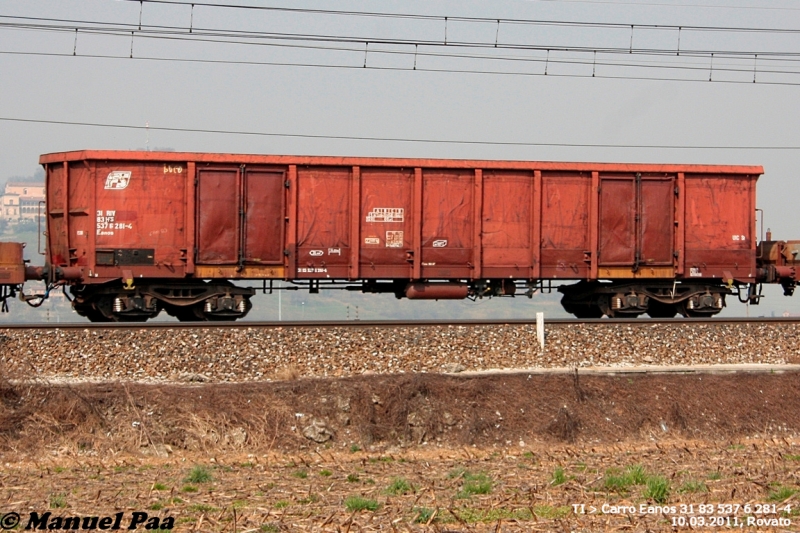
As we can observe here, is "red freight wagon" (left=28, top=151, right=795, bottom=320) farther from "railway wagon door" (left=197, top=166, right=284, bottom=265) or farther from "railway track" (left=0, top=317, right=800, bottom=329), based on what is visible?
"railway track" (left=0, top=317, right=800, bottom=329)

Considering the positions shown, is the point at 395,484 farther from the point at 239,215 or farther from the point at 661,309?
the point at 661,309

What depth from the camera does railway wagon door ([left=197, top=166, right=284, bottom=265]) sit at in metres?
18.1

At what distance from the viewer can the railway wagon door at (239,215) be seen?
1811 centimetres

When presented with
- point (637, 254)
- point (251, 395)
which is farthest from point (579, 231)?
point (251, 395)

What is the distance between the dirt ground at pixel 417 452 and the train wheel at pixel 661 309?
4.90 meters

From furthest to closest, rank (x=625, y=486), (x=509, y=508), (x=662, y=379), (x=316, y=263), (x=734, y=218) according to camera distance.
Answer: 1. (x=734, y=218)
2. (x=316, y=263)
3. (x=662, y=379)
4. (x=625, y=486)
5. (x=509, y=508)

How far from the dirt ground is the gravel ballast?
1.16 meters

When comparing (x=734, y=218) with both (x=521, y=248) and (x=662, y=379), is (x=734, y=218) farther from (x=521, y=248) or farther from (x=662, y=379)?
(x=662, y=379)

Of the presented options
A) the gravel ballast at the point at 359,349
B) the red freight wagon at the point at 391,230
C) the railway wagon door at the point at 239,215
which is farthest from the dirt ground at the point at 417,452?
the railway wagon door at the point at 239,215

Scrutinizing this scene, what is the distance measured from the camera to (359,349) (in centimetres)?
1588

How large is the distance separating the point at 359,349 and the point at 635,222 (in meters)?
7.57

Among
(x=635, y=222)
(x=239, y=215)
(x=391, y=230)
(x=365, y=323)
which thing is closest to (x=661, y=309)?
(x=635, y=222)

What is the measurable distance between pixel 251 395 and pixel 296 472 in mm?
2862

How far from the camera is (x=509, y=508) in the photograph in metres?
8.45
